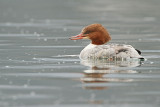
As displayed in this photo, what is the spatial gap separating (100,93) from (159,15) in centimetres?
2211

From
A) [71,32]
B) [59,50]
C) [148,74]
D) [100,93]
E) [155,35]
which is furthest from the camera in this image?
[71,32]

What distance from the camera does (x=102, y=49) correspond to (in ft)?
45.7

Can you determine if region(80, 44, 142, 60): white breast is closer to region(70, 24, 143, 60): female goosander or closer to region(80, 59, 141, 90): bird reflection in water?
region(70, 24, 143, 60): female goosander

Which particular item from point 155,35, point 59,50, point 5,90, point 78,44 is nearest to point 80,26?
point 155,35

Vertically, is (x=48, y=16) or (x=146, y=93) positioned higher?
(x=48, y=16)

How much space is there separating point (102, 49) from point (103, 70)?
1.93 meters

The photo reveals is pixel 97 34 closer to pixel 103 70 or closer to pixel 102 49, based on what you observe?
pixel 102 49

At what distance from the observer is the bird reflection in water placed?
34.5 ft

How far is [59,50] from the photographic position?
16.4 metres

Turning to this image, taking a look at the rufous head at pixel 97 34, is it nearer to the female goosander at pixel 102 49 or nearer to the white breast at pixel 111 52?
the female goosander at pixel 102 49

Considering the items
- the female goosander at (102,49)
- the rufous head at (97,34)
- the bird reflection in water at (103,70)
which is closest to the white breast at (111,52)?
the female goosander at (102,49)

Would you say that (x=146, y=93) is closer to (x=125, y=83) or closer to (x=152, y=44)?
(x=125, y=83)

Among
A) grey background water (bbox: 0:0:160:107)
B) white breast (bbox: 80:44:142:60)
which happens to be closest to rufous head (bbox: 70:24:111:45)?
white breast (bbox: 80:44:142:60)

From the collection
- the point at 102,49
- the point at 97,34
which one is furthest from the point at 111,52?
the point at 97,34
